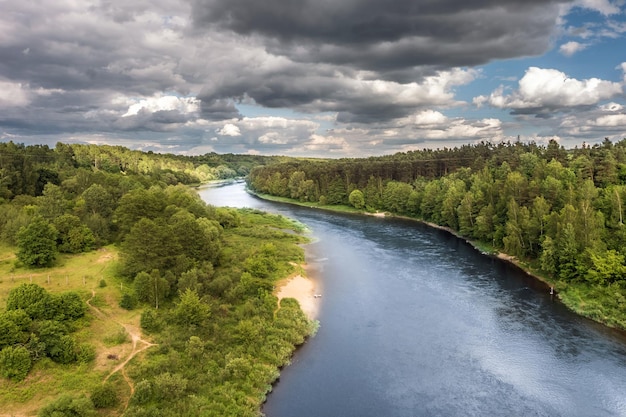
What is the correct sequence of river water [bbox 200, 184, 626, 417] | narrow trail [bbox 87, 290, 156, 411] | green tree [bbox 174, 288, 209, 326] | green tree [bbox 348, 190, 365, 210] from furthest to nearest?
1. green tree [bbox 348, 190, 365, 210]
2. green tree [bbox 174, 288, 209, 326]
3. narrow trail [bbox 87, 290, 156, 411]
4. river water [bbox 200, 184, 626, 417]

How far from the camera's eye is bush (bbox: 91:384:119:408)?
99.2 ft

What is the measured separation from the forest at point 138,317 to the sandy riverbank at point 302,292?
5.70 feet

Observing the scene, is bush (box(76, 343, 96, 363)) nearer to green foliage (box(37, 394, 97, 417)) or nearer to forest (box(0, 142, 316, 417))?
forest (box(0, 142, 316, 417))

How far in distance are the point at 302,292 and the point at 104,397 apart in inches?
1227

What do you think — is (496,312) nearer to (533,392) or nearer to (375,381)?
(533,392)

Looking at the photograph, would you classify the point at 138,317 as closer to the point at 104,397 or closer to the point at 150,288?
the point at 150,288

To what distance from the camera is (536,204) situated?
69.2m

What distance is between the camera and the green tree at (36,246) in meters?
54.7

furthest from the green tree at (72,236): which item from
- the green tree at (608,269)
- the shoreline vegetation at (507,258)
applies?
the green tree at (608,269)

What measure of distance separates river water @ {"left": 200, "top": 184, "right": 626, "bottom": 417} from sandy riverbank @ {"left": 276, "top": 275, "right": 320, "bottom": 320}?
5.02 ft

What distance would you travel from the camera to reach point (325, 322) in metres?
49.2

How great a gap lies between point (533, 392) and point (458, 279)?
30.2 m

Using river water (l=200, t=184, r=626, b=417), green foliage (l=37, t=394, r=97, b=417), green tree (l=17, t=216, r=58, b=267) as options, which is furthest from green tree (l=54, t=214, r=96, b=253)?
green foliage (l=37, t=394, r=97, b=417)

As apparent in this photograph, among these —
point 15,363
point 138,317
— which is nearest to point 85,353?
point 15,363
